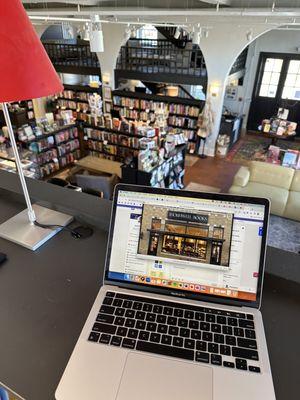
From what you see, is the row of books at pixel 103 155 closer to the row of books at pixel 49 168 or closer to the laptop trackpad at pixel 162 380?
the row of books at pixel 49 168

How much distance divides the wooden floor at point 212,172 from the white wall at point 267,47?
3493mm

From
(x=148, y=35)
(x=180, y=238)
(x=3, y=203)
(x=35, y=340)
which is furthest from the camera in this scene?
(x=148, y=35)

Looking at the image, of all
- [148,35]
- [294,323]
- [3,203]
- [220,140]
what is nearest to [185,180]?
[220,140]

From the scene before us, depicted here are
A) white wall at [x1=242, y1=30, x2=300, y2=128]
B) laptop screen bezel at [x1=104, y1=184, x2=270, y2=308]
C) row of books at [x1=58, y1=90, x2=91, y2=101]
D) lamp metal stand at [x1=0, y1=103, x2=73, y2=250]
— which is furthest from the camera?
row of books at [x1=58, y1=90, x2=91, y2=101]

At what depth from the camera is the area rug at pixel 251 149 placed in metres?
7.86

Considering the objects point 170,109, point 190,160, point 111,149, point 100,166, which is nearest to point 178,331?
point 100,166

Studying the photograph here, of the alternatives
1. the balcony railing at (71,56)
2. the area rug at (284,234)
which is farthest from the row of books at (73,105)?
the area rug at (284,234)

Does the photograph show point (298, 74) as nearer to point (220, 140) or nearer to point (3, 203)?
point (220, 140)

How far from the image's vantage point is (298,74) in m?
8.62

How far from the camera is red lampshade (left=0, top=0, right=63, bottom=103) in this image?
27.9 inches

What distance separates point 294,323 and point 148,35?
45.8 feet

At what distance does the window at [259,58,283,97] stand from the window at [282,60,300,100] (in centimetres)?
29

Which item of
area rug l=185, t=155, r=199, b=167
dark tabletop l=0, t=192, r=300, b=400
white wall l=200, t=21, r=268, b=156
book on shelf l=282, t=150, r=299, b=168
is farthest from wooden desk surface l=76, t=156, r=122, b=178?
dark tabletop l=0, t=192, r=300, b=400

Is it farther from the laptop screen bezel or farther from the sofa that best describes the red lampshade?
the sofa
